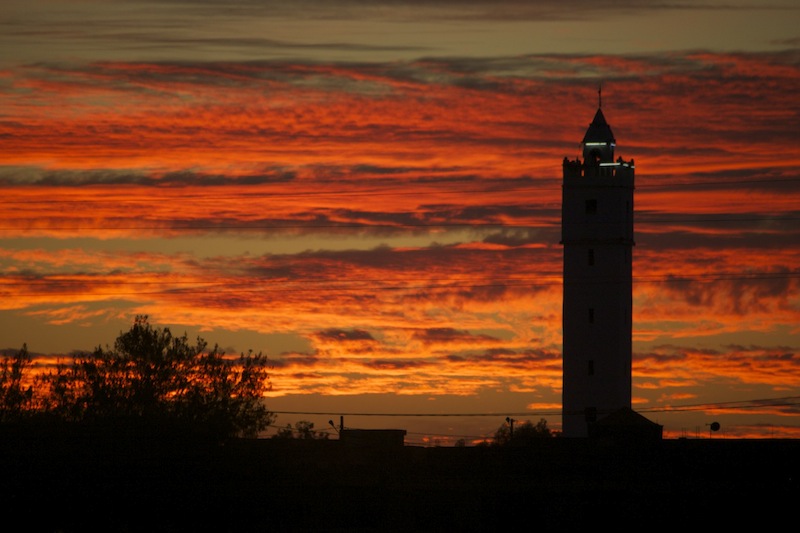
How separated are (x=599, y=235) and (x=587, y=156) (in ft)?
19.4

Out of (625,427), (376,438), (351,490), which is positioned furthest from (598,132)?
(351,490)

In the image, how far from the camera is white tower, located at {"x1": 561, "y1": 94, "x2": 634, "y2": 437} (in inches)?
4304

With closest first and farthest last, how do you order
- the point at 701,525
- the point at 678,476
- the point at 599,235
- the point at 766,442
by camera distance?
the point at 701,525
the point at 678,476
the point at 766,442
the point at 599,235

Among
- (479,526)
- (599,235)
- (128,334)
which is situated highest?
(599,235)

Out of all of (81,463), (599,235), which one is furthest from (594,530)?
(599,235)

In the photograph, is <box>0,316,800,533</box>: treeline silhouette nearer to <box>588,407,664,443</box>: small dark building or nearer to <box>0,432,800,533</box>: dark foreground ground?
<box>0,432,800,533</box>: dark foreground ground

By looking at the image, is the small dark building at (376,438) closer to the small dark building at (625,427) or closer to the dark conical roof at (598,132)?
the small dark building at (625,427)

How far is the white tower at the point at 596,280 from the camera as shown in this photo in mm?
109312

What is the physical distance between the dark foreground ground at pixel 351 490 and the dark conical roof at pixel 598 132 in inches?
1824

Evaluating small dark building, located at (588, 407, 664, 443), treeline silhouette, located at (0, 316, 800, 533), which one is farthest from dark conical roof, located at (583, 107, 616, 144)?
treeline silhouette, located at (0, 316, 800, 533)

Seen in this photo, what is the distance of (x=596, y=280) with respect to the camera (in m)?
111

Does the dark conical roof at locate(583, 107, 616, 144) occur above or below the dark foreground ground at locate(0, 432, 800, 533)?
above

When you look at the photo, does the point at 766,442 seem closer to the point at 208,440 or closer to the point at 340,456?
the point at 340,456

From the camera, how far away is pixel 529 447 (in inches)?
2840
